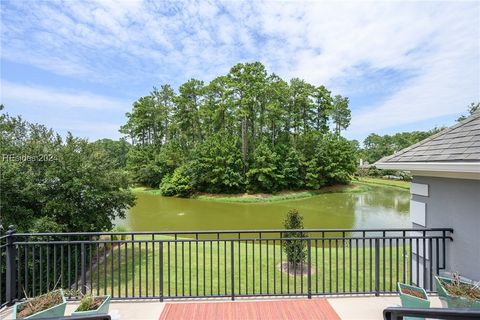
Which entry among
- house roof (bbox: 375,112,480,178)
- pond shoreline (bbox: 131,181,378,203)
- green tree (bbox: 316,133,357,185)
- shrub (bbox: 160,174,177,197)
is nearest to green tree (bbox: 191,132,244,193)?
pond shoreline (bbox: 131,181,378,203)

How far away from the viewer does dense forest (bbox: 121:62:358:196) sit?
73.4 feet

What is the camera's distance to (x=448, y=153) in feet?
A: 9.32

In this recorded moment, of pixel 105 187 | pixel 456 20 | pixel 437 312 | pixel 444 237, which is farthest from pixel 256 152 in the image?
pixel 437 312

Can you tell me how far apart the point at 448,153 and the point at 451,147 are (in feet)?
0.56

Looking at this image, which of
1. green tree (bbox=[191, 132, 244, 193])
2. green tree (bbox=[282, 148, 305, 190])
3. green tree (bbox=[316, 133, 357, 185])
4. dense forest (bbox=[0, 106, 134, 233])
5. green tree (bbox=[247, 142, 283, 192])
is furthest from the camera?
green tree (bbox=[316, 133, 357, 185])

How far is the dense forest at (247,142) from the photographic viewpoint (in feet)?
73.4

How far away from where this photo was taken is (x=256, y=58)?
2298cm

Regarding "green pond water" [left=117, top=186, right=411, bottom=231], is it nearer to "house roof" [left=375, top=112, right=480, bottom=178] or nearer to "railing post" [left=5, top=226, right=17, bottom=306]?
"house roof" [left=375, top=112, right=480, bottom=178]

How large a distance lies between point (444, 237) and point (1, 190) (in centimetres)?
764

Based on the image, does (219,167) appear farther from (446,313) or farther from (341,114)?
(446,313)

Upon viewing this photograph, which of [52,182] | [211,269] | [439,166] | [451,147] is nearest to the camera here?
[439,166]

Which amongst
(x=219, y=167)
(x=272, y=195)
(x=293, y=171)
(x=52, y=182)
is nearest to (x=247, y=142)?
(x=219, y=167)

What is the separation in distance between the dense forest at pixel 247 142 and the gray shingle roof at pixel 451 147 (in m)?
17.9

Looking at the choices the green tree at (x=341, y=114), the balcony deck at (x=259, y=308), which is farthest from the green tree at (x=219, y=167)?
the balcony deck at (x=259, y=308)
